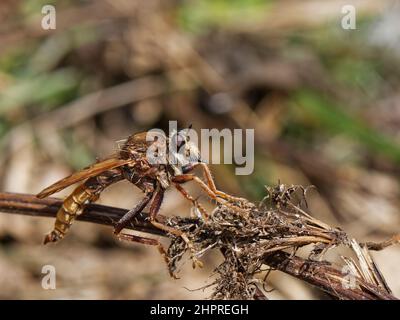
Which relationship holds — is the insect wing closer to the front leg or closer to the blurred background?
the front leg

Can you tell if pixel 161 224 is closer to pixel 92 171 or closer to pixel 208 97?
pixel 92 171

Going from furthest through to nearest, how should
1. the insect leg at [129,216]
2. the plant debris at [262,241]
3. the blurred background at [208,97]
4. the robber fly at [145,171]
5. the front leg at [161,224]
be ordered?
the blurred background at [208,97]
the robber fly at [145,171]
the insect leg at [129,216]
the front leg at [161,224]
the plant debris at [262,241]

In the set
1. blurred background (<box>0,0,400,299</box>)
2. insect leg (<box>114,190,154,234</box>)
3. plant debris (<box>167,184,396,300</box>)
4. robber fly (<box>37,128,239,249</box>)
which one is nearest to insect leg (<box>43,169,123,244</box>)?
robber fly (<box>37,128,239,249</box>)

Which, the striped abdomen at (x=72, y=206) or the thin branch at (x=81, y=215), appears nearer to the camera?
the thin branch at (x=81, y=215)

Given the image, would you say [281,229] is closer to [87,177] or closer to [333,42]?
[87,177]

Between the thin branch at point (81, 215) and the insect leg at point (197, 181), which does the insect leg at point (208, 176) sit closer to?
the insect leg at point (197, 181)

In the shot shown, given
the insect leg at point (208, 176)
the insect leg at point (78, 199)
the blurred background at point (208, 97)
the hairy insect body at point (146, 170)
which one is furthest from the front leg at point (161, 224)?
the blurred background at point (208, 97)
